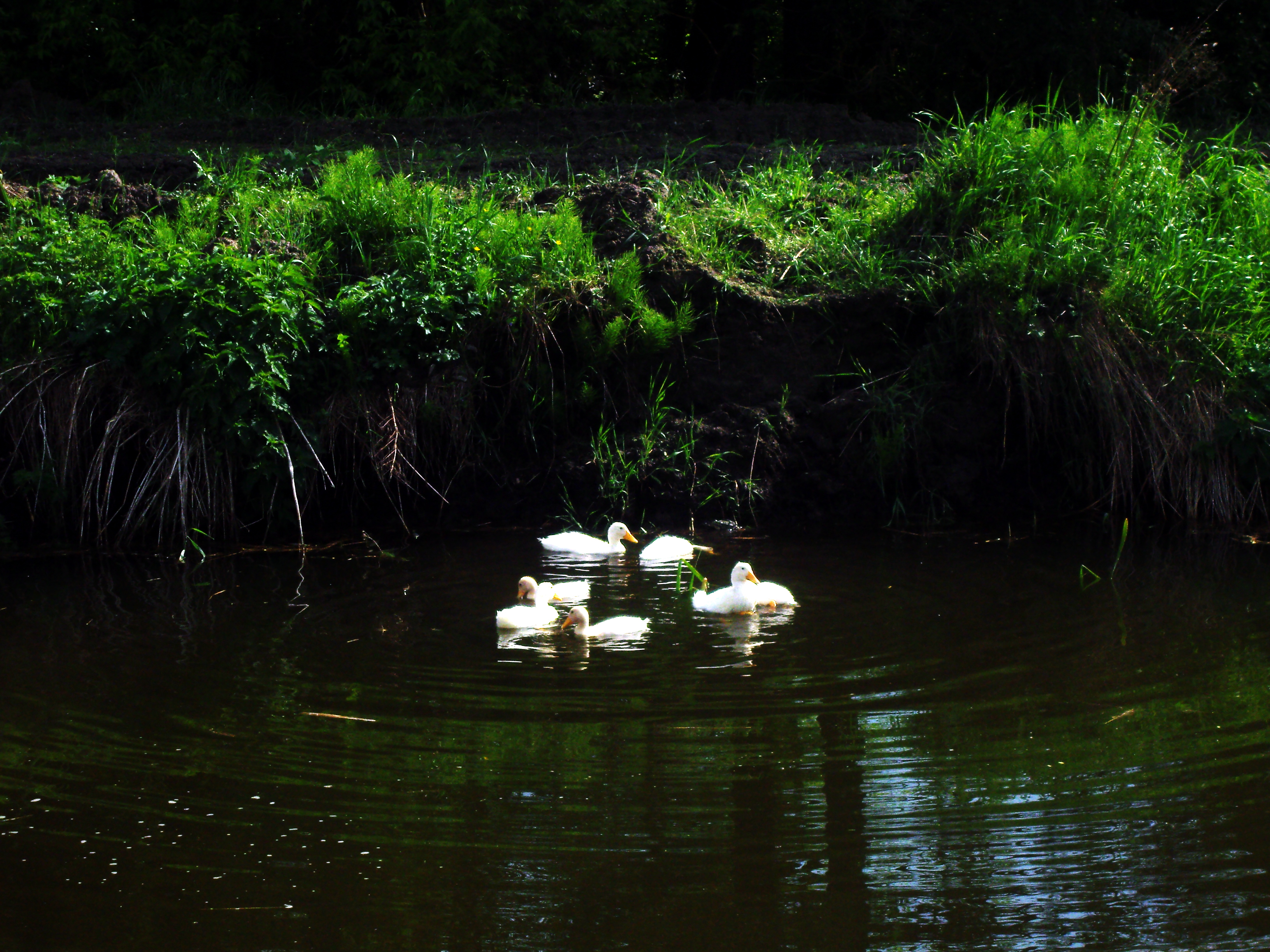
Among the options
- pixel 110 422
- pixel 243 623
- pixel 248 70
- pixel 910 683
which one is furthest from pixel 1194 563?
pixel 248 70

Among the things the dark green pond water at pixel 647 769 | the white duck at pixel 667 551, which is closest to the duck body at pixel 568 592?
the dark green pond water at pixel 647 769

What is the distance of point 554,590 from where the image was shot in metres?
6.65

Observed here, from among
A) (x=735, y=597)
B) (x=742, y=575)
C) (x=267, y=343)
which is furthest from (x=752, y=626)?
(x=267, y=343)

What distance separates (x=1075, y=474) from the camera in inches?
338

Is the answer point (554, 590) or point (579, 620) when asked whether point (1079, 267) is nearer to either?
point (554, 590)

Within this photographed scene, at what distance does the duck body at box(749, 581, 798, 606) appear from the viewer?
6285 mm

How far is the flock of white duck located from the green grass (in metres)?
1.74

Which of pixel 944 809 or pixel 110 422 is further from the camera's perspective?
pixel 110 422

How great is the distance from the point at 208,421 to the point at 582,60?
9976mm

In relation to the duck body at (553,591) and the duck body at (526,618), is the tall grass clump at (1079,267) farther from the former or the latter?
the duck body at (526,618)

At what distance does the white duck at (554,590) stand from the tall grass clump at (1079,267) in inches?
133

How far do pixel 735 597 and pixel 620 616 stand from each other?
60 centimetres

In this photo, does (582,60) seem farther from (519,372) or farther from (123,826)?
(123,826)

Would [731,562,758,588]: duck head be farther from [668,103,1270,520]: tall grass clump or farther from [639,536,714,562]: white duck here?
[668,103,1270,520]: tall grass clump
